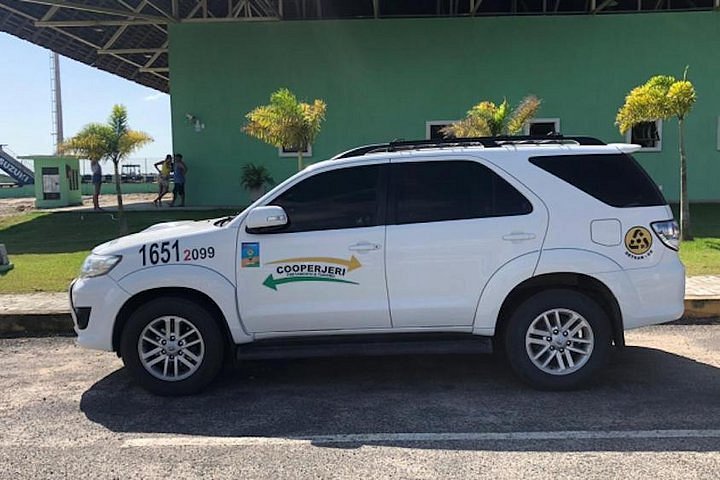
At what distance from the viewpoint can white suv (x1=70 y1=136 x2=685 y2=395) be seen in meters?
4.95

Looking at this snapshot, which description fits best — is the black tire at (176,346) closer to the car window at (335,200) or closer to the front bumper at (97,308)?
the front bumper at (97,308)

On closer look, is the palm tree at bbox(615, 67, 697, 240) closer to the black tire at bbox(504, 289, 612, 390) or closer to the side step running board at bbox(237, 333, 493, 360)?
the black tire at bbox(504, 289, 612, 390)

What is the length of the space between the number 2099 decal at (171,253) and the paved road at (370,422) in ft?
3.72

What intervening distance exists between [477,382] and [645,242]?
1.77m

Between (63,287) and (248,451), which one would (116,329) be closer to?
(248,451)

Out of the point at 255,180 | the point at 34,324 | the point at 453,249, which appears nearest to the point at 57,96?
the point at 255,180

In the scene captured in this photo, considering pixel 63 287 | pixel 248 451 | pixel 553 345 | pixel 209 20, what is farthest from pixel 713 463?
pixel 209 20

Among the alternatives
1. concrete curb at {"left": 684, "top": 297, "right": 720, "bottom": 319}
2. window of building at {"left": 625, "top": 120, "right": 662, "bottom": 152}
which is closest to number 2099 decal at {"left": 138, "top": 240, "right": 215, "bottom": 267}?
concrete curb at {"left": 684, "top": 297, "right": 720, "bottom": 319}

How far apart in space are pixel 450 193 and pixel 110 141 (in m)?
11.1

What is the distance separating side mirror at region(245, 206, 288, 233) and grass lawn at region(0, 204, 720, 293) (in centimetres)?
535

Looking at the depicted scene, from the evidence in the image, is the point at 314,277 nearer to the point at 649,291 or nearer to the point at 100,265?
the point at 100,265

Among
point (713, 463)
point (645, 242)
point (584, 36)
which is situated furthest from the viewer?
point (584, 36)

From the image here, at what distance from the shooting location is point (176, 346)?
5.09 meters

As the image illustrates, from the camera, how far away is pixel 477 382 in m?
5.37
